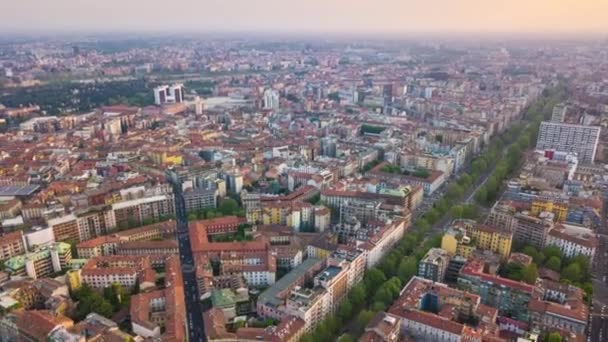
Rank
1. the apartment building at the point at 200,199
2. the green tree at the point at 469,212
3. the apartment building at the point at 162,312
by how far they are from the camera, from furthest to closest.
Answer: the apartment building at the point at 200,199 < the green tree at the point at 469,212 < the apartment building at the point at 162,312

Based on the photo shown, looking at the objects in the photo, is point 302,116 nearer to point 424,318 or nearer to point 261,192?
point 261,192

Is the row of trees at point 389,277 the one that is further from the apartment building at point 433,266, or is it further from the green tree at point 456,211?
the apartment building at point 433,266

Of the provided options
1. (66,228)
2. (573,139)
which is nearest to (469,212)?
(573,139)

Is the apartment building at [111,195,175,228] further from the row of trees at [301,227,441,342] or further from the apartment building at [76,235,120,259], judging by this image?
the row of trees at [301,227,441,342]

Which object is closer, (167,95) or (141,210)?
(141,210)

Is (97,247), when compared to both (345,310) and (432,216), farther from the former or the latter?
(432,216)

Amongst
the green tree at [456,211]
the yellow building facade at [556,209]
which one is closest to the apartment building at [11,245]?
the green tree at [456,211]

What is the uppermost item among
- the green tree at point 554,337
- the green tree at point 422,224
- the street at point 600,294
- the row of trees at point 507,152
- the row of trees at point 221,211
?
the row of trees at point 507,152
